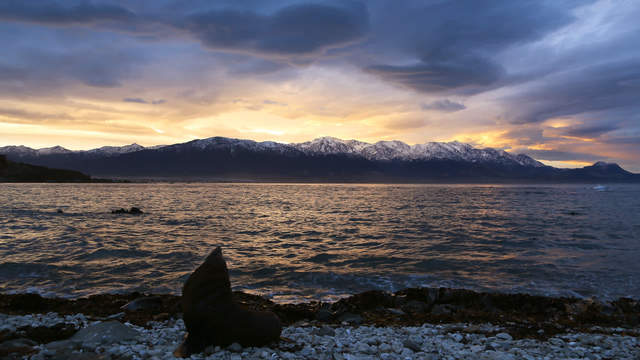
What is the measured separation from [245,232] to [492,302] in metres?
18.5

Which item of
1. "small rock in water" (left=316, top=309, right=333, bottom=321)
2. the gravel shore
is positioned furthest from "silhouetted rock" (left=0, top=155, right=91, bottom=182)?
"small rock in water" (left=316, top=309, right=333, bottom=321)

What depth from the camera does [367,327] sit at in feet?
28.6

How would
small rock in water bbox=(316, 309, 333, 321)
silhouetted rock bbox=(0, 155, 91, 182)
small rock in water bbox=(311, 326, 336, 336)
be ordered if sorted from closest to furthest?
1. small rock in water bbox=(311, 326, 336, 336)
2. small rock in water bbox=(316, 309, 333, 321)
3. silhouetted rock bbox=(0, 155, 91, 182)

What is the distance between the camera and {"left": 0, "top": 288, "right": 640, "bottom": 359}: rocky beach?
21.5ft

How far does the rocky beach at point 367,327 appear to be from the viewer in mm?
6543

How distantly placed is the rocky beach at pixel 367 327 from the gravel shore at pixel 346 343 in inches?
0.8

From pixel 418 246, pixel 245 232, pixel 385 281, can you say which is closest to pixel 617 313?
pixel 385 281

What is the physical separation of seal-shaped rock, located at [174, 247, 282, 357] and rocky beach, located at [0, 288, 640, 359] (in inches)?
7.8

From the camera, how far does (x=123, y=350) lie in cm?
632

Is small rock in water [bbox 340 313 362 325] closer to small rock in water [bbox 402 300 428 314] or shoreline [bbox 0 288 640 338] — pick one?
shoreline [bbox 0 288 640 338]

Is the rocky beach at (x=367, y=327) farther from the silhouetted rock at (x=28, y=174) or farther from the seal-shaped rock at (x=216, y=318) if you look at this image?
the silhouetted rock at (x=28, y=174)

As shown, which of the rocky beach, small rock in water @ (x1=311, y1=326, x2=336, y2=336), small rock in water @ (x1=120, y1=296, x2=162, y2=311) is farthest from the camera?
small rock in water @ (x1=120, y1=296, x2=162, y2=311)

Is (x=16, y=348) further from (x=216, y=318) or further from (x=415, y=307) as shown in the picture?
(x=415, y=307)

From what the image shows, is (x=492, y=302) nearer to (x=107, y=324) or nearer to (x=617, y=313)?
(x=617, y=313)
